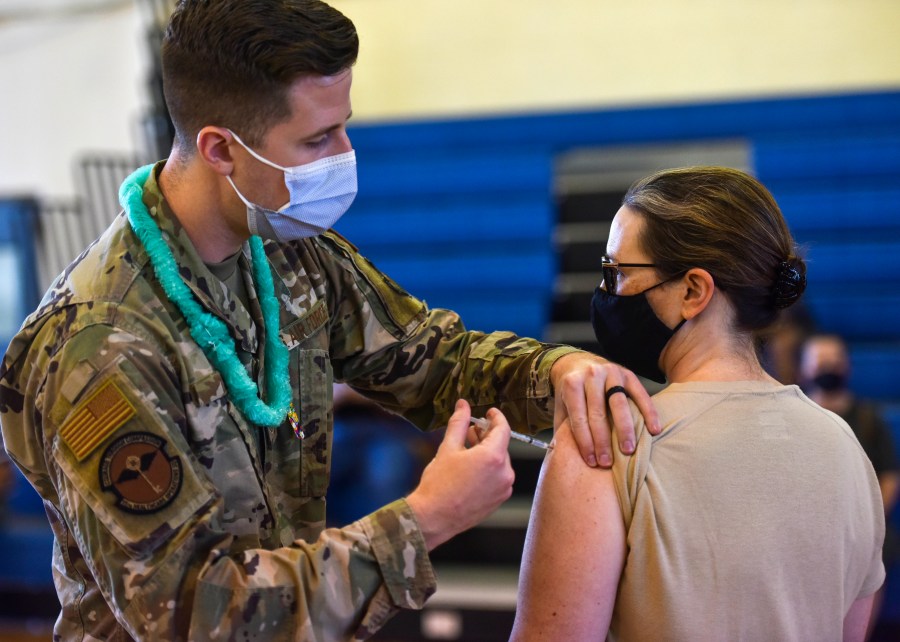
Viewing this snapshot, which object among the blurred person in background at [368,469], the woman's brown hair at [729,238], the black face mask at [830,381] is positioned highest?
the woman's brown hair at [729,238]

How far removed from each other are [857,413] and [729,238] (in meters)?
2.88

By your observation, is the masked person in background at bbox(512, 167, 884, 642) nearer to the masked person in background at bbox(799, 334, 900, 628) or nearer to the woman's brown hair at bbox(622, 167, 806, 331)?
the woman's brown hair at bbox(622, 167, 806, 331)

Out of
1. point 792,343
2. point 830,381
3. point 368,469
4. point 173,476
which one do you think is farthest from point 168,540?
point 792,343

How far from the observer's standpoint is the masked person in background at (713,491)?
1.34 metres

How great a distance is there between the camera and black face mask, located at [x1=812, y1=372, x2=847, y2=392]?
157 inches

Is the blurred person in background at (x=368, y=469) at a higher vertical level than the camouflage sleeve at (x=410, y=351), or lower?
lower

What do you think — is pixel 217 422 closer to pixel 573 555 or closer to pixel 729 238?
pixel 573 555

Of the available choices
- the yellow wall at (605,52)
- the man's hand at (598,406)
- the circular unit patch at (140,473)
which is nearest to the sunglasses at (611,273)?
the man's hand at (598,406)

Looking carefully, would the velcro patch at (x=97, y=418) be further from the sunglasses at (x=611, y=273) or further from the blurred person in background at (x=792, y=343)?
the blurred person in background at (x=792, y=343)

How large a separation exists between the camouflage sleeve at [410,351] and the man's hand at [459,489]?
432mm

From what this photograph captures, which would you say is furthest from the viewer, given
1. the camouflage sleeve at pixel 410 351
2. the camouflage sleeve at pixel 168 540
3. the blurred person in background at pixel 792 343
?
the blurred person in background at pixel 792 343

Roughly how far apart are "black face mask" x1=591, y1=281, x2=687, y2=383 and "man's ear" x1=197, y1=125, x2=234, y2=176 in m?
0.64

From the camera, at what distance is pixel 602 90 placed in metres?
5.75

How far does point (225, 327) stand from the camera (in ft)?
4.90
